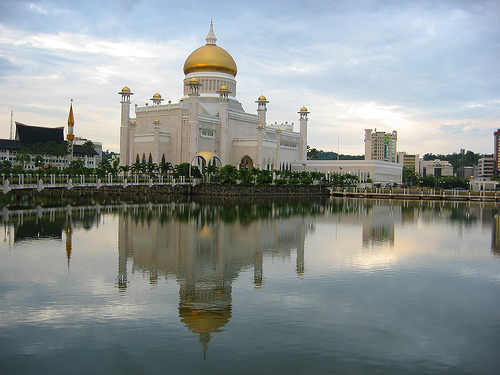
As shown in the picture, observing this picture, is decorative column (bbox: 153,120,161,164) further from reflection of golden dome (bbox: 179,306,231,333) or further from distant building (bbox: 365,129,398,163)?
distant building (bbox: 365,129,398,163)

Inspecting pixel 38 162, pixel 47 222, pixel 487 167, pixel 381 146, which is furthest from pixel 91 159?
pixel 487 167

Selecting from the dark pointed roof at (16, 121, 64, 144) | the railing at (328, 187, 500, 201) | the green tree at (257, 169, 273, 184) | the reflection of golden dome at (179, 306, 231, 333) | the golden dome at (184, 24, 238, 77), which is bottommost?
the reflection of golden dome at (179, 306, 231, 333)

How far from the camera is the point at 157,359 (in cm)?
692

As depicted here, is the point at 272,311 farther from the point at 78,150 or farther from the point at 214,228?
the point at 78,150

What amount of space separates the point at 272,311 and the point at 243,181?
109ft

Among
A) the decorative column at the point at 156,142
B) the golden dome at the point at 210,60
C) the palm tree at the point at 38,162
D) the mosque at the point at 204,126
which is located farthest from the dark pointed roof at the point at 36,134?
the decorative column at the point at 156,142

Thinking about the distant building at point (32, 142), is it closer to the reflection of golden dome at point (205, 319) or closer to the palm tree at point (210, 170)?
the palm tree at point (210, 170)

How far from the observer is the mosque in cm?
4500

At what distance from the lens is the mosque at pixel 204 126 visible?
4500cm

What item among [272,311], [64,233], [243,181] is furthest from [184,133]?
[272,311]

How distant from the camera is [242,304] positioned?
9.36 meters

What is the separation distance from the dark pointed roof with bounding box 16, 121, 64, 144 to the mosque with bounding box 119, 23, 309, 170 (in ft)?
86.7

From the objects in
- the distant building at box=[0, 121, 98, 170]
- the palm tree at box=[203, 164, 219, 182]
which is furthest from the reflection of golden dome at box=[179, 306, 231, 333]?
the distant building at box=[0, 121, 98, 170]

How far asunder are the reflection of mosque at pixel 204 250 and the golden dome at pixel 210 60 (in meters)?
25.6
